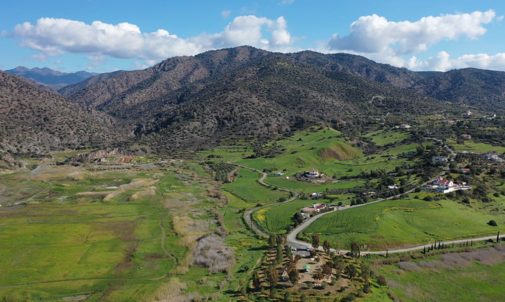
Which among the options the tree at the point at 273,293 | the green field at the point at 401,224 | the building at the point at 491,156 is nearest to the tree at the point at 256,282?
the tree at the point at 273,293

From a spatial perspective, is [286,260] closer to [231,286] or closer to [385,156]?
[231,286]

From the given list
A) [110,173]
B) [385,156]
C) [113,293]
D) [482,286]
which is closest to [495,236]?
[482,286]

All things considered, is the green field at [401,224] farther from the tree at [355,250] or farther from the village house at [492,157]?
the village house at [492,157]

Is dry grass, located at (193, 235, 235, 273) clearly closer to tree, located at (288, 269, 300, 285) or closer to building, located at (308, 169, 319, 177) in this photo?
tree, located at (288, 269, 300, 285)

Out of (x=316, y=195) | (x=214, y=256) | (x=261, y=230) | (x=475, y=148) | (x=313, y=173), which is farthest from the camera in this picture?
(x=475, y=148)

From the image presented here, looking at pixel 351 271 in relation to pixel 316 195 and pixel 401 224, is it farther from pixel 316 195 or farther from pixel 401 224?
pixel 316 195

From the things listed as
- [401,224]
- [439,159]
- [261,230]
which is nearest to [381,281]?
[401,224]
